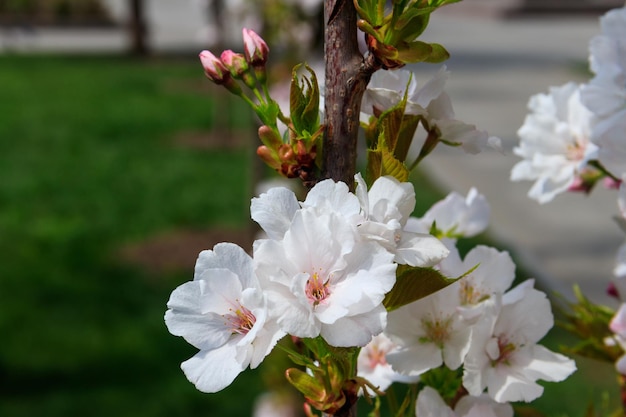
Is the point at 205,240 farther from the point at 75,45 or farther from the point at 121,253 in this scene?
the point at 75,45

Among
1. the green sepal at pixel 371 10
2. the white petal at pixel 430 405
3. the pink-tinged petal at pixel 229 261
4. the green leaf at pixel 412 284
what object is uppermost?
the green sepal at pixel 371 10

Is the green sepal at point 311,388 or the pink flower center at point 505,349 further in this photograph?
the pink flower center at point 505,349

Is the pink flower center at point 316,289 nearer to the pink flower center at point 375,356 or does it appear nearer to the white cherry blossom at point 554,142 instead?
the pink flower center at point 375,356

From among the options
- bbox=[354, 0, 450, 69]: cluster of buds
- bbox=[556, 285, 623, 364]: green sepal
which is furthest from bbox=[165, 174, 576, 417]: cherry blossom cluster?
bbox=[556, 285, 623, 364]: green sepal

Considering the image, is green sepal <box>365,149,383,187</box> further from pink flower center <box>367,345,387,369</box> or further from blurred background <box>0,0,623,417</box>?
blurred background <box>0,0,623,417</box>

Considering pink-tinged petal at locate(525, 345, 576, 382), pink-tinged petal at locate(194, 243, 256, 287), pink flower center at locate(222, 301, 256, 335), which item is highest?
pink-tinged petal at locate(194, 243, 256, 287)

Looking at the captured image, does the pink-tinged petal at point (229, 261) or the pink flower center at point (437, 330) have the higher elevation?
the pink-tinged petal at point (229, 261)

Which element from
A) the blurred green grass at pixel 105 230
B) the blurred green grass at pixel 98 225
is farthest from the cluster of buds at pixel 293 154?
the blurred green grass at pixel 98 225

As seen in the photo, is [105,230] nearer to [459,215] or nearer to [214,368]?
[459,215]
